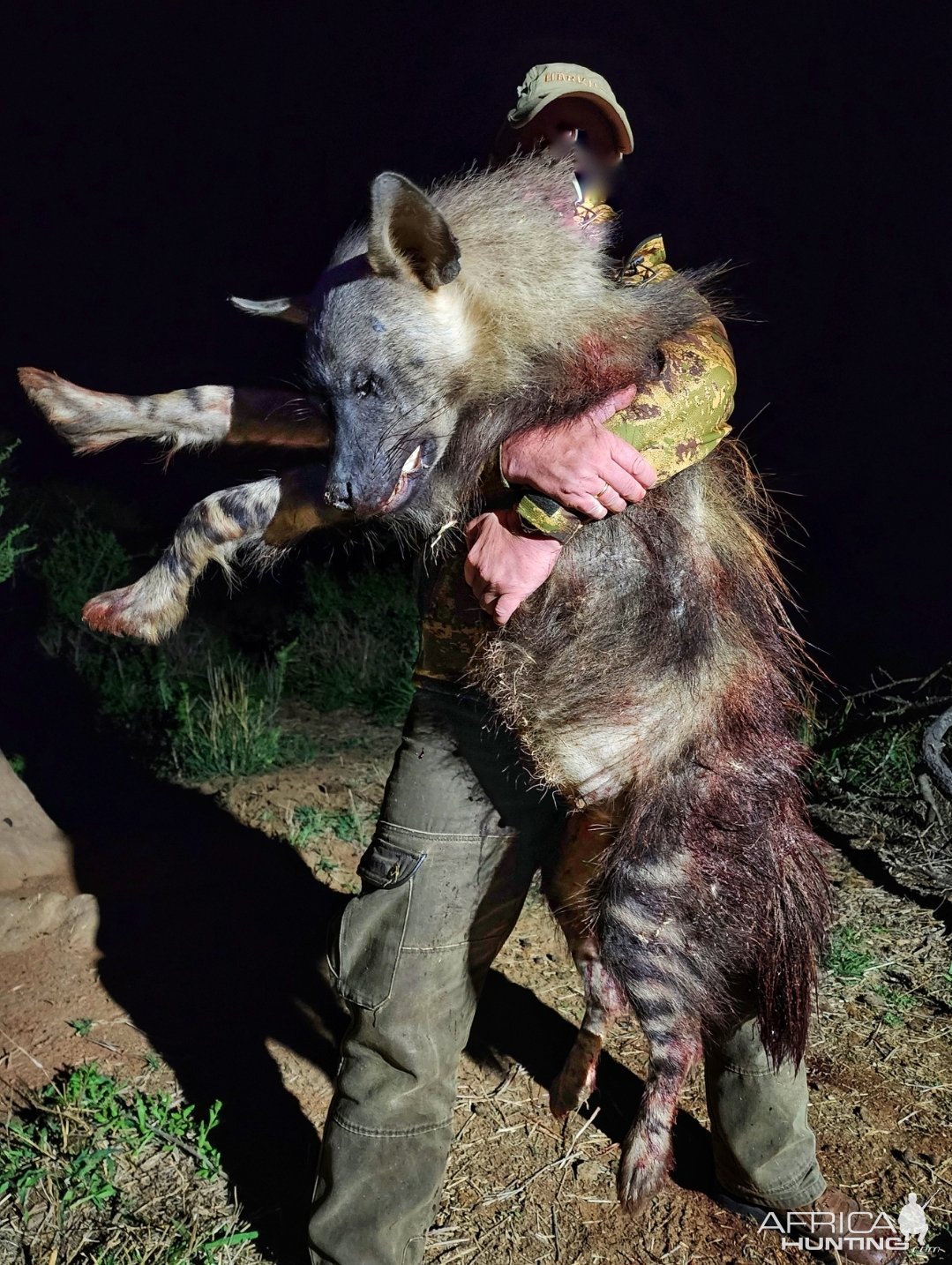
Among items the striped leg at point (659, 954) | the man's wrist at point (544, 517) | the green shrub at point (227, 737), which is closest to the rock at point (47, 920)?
the green shrub at point (227, 737)

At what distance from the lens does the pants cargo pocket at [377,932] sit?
7.34 ft

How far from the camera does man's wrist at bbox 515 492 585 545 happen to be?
1.94 m

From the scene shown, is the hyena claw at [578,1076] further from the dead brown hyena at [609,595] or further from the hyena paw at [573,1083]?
the dead brown hyena at [609,595]

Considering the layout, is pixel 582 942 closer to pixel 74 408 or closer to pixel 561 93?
pixel 74 408

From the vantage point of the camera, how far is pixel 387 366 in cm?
206

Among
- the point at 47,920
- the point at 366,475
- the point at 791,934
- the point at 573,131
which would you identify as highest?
the point at 573,131

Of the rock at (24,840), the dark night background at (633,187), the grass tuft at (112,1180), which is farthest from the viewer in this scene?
the dark night background at (633,187)

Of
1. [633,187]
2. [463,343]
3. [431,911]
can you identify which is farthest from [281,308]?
[633,187]

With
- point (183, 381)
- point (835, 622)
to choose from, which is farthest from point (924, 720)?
point (183, 381)

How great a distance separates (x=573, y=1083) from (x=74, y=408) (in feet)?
6.42

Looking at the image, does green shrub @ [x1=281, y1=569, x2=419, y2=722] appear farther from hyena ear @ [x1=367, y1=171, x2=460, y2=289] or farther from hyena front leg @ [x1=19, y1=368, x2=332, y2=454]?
hyena ear @ [x1=367, y1=171, x2=460, y2=289]

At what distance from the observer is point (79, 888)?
3.87 m

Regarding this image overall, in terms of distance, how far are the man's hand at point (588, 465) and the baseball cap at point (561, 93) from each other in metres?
0.75

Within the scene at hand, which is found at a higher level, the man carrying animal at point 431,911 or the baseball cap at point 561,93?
the baseball cap at point 561,93
